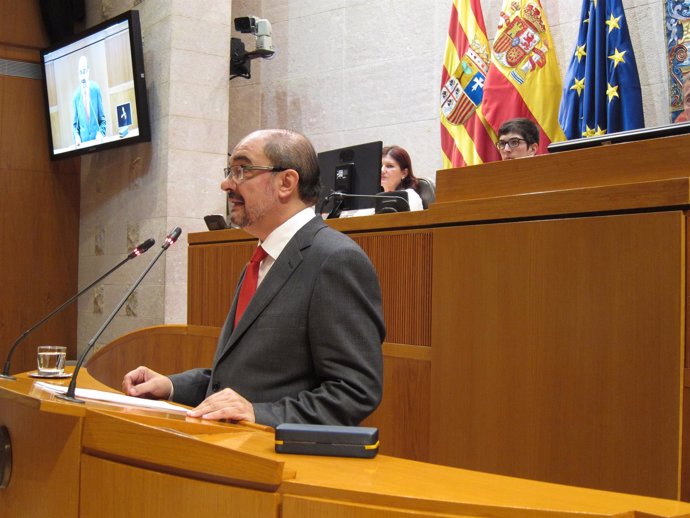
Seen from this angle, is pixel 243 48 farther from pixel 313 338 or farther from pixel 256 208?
pixel 313 338

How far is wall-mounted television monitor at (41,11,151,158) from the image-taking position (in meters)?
5.92

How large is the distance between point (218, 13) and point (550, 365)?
4.80 m

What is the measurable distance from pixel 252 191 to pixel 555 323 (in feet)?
2.62

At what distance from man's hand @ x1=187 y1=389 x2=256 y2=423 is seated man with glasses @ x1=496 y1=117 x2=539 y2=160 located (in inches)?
120

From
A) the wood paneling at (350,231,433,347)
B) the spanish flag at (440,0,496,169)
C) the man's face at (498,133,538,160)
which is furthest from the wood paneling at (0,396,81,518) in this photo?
the spanish flag at (440,0,496,169)

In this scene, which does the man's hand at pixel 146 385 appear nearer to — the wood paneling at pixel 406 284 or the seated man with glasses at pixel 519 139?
the wood paneling at pixel 406 284

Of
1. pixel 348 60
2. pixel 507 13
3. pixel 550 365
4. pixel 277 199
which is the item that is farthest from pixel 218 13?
pixel 550 365

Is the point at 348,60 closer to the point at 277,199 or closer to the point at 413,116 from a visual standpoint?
the point at 413,116

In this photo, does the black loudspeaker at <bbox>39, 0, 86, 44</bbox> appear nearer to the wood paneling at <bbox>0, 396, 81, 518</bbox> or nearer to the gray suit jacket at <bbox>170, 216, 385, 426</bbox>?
the gray suit jacket at <bbox>170, 216, 385, 426</bbox>

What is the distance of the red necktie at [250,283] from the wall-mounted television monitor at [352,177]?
4.45 ft

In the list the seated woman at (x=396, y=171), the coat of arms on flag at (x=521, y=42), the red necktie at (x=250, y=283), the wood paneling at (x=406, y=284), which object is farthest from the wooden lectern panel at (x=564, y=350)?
the coat of arms on flag at (x=521, y=42)

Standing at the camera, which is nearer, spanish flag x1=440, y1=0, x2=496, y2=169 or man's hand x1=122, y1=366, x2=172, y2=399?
man's hand x1=122, y1=366, x2=172, y2=399

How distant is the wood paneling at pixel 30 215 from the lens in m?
6.89

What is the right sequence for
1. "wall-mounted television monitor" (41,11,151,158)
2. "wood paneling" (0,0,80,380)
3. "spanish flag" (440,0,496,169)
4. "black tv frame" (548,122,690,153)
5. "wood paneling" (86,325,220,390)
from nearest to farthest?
"black tv frame" (548,122,690,153), "wood paneling" (86,325,220,390), "spanish flag" (440,0,496,169), "wall-mounted television monitor" (41,11,151,158), "wood paneling" (0,0,80,380)
